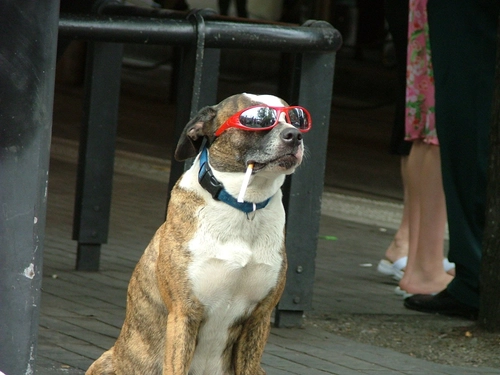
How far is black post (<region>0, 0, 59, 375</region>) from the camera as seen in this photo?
3377mm

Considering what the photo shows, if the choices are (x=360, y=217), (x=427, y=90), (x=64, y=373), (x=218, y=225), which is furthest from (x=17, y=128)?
(x=360, y=217)

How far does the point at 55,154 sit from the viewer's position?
447 inches

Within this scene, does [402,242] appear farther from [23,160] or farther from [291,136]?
[23,160]

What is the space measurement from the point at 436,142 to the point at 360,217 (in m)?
3.18

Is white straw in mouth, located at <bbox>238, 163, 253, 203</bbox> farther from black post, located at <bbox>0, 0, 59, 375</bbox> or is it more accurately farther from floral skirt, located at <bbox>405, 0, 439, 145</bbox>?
floral skirt, located at <bbox>405, 0, 439, 145</bbox>

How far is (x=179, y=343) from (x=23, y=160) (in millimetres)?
819

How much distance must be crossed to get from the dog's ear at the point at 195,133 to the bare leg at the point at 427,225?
2447 mm

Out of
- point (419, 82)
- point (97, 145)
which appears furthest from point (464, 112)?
point (97, 145)

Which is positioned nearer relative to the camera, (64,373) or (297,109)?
(297,109)

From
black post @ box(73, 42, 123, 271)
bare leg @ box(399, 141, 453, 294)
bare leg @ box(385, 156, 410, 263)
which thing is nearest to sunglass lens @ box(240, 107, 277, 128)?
bare leg @ box(399, 141, 453, 294)

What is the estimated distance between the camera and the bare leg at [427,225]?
6.14m

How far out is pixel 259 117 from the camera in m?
3.75

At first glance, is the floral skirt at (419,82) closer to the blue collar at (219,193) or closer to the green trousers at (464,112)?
the green trousers at (464,112)

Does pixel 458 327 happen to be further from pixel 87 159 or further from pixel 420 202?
pixel 87 159
